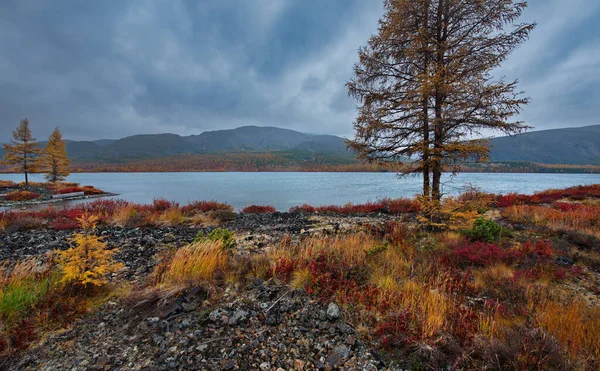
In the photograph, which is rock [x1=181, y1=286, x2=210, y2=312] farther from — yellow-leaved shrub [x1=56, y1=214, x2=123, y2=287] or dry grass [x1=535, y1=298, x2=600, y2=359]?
dry grass [x1=535, y1=298, x2=600, y2=359]

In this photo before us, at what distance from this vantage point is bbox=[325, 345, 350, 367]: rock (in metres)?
2.82

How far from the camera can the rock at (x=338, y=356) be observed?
282 cm

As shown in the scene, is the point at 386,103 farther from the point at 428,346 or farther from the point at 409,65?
the point at 428,346

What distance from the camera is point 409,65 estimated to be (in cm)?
944

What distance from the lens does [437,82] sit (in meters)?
7.55

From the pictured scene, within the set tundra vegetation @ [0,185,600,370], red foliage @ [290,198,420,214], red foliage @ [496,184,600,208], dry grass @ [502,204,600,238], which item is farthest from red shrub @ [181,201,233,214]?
red foliage @ [496,184,600,208]

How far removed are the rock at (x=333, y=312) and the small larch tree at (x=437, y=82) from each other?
6.05 m

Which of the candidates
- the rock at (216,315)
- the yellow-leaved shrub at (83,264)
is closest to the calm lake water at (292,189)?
the rock at (216,315)

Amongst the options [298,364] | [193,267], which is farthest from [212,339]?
[193,267]

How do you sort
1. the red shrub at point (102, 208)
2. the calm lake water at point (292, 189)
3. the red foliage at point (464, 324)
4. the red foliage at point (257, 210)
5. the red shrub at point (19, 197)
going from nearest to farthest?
1. the red foliage at point (464, 324)
2. the red shrub at point (102, 208)
3. the red foliage at point (257, 210)
4. the calm lake water at point (292, 189)
5. the red shrub at point (19, 197)

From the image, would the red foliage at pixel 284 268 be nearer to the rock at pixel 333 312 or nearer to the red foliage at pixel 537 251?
the rock at pixel 333 312

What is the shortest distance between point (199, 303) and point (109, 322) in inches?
50.7

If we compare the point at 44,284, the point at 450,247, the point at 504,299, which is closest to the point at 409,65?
the point at 450,247

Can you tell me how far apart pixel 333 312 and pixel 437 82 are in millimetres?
7377
